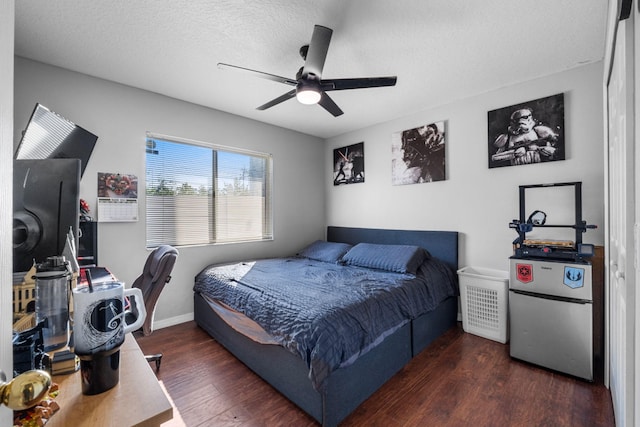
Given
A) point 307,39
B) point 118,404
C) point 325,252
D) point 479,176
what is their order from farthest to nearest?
1. point 325,252
2. point 479,176
3. point 307,39
4. point 118,404

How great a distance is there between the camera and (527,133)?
9.04 ft

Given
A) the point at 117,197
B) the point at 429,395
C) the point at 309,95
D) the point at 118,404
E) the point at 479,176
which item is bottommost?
the point at 429,395

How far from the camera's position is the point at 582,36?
2080 millimetres

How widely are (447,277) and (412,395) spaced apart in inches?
58.4

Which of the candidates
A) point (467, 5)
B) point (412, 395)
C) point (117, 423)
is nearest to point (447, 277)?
point (412, 395)

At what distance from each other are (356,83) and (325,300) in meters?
1.63

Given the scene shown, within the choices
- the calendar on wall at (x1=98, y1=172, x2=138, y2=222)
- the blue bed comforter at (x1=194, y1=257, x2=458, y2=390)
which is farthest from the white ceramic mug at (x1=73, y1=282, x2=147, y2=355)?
the calendar on wall at (x1=98, y1=172, x2=138, y2=222)

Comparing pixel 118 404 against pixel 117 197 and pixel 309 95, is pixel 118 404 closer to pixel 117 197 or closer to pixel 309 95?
pixel 309 95

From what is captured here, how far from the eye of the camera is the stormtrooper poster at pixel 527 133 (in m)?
2.60

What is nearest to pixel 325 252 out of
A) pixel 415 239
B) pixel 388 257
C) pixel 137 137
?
pixel 388 257

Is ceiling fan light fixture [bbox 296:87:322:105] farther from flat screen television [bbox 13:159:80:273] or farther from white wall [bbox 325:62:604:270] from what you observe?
white wall [bbox 325:62:604:270]

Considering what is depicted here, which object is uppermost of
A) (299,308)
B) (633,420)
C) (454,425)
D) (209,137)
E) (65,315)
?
(209,137)

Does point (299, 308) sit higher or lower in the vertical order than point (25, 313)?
lower

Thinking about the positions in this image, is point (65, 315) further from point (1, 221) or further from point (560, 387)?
point (560, 387)
